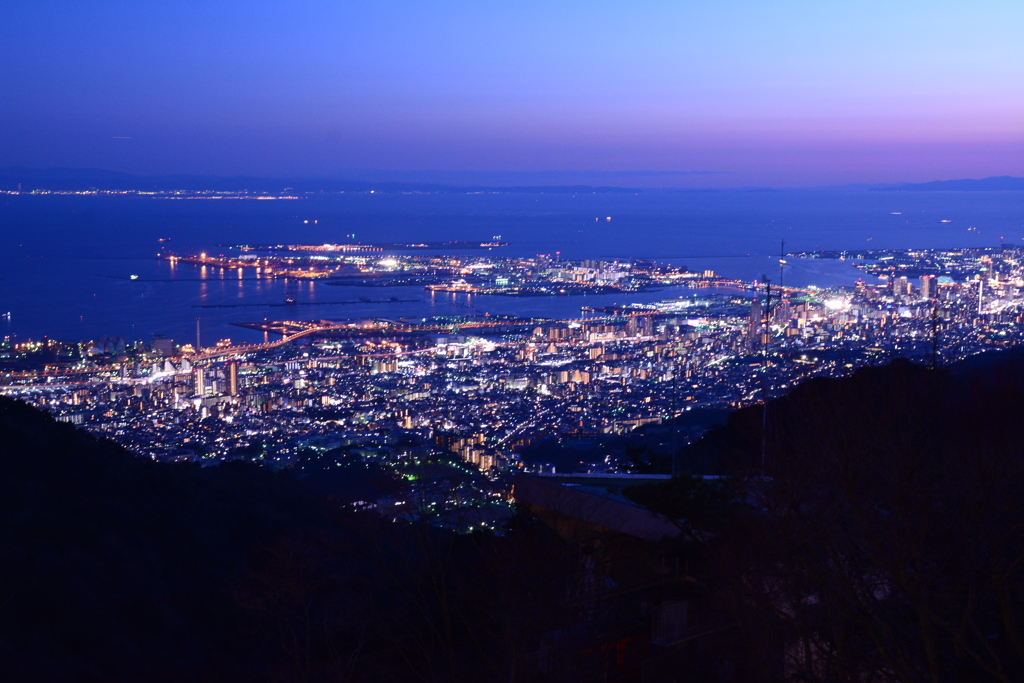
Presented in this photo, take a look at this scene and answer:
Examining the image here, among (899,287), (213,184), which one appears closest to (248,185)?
(213,184)

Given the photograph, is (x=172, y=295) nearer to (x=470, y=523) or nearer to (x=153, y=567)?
(x=153, y=567)

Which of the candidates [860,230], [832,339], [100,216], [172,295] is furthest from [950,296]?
[100,216]

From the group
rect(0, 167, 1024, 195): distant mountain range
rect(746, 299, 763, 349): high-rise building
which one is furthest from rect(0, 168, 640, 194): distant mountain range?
rect(746, 299, 763, 349): high-rise building

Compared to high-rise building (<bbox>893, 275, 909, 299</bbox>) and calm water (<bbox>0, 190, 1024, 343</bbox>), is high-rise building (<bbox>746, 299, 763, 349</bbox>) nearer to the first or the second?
high-rise building (<bbox>893, 275, 909, 299</bbox>)

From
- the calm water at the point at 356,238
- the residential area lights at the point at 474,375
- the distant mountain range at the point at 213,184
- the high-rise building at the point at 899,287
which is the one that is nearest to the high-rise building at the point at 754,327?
the residential area lights at the point at 474,375

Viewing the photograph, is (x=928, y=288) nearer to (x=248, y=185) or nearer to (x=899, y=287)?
(x=899, y=287)

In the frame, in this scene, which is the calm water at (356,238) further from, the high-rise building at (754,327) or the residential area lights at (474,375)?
the high-rise building at (754,327)
